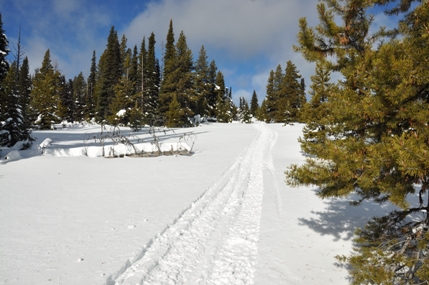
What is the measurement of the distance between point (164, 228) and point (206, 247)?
1.32m

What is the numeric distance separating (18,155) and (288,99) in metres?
39.3

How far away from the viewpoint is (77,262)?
4398 millimetres

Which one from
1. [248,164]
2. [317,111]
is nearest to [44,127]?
[248,164]

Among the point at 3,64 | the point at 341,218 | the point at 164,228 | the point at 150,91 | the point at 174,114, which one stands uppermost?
the point at 150,91

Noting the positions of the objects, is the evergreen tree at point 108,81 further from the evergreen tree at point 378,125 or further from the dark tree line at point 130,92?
A: the evergreen tree at point 378,125

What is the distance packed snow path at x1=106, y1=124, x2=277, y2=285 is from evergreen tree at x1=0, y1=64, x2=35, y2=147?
14.0 m

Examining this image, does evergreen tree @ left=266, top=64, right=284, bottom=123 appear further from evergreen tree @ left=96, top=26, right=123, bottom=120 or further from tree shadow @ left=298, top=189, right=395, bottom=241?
tree shadow @ left=298, top=189, right=395, bottom=241

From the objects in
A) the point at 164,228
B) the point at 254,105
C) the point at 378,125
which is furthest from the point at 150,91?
the point at 254,105

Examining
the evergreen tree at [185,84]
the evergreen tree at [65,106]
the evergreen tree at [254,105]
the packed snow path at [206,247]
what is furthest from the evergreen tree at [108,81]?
the evergreen tree at [254,105]

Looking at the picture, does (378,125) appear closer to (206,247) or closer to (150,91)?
(206,247)

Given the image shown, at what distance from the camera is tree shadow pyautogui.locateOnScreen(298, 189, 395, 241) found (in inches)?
249

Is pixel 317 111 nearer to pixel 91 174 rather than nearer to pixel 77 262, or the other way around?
pixel 91 174

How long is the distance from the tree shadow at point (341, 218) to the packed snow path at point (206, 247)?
165cm

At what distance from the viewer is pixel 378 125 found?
11.7 ft
